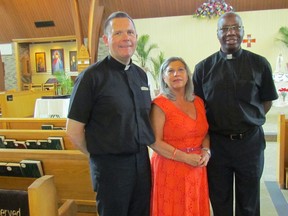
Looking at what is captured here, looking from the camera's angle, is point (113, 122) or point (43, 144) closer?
point (113, 122)

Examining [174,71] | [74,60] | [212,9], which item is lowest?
[174,71]

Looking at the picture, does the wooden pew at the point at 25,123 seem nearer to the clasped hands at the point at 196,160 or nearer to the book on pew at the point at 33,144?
the book on pew at the point at 33,144

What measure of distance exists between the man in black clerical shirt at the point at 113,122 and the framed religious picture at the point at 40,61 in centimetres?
1240

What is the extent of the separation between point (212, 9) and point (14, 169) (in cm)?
874

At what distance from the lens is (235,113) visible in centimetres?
187

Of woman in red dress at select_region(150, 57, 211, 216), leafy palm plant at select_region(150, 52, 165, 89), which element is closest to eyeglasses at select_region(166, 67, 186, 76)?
woman in red dress at select_region(150, 57, 211, 216)

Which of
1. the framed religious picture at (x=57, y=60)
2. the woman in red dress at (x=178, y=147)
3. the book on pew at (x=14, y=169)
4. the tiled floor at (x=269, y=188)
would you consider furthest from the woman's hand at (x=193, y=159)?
the framed religious picture at (x=57, y=60)

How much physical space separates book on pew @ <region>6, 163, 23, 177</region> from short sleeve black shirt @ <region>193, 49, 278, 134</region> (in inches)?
47.8

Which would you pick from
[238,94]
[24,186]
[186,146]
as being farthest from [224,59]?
[24,186]

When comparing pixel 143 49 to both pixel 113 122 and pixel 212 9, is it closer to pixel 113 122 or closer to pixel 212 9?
pixel 212 9

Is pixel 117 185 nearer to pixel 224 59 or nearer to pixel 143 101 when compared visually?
pixel 143 101

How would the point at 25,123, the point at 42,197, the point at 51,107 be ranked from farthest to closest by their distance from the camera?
the point at 51,107
the point at 25,123
the point at 42,197

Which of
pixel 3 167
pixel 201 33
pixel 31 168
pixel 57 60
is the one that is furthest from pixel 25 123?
pixel 57 60

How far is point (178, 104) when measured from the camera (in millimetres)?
1891
